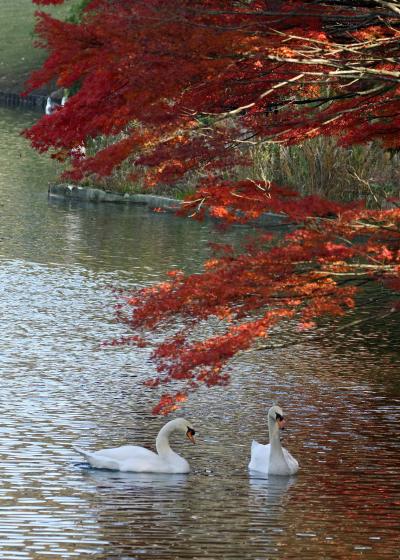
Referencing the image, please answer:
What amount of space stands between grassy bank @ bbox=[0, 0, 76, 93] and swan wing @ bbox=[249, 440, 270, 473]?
63.0 metres

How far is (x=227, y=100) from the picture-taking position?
497 inches

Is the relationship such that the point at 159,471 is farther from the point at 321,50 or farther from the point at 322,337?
the point at 322,337

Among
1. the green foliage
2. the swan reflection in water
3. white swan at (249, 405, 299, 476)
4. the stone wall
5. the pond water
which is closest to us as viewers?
the pond water

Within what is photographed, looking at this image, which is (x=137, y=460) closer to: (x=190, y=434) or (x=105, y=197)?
(x=190, y=434)

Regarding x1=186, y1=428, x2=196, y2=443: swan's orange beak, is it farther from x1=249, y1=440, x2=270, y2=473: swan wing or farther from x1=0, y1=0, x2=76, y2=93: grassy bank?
x1=0, y1=0, x2=76, y2=93: grassy bank

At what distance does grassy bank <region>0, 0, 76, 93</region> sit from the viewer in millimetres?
78944

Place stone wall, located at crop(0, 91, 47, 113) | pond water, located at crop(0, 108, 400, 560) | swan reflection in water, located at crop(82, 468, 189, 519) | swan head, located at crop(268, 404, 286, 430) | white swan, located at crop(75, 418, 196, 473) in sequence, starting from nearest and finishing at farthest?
pond water, located at crop(0, 108, 400, 560) → swan reflection in water, located at crop(82, 468, 189, 519) → white swan, located at crop(75, 418, 196, 473) → swan head, located at crop(268, 404, 286, 430) → stone wall, located at crop(0, 91, 47, 113)

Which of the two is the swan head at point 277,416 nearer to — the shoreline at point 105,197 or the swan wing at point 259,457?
the swan wing at point 259,457

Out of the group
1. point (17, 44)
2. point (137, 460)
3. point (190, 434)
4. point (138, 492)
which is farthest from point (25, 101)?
point (138, 492)

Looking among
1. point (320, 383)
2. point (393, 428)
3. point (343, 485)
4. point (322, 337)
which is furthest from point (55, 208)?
point (343, 485)

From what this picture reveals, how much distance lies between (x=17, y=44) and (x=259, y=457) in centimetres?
7617

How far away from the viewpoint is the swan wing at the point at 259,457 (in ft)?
41.4

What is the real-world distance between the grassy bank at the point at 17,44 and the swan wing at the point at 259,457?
6301cm

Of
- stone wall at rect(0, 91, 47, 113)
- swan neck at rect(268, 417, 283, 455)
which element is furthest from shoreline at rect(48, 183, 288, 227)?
stone wall at rect(0, 91, 47, 113)
